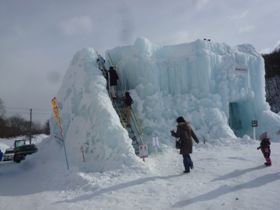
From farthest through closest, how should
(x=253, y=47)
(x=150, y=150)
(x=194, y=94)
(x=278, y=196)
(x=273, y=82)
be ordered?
(x=273, y=82) < (x=253, y=47) < (x=194, y=94) < (x=150, y=150) < (x=278, y=196)

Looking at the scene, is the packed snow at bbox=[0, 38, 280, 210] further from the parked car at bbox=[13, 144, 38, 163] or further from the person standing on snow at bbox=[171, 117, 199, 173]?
the parked car at bbox=[13, 144, 38, 163]

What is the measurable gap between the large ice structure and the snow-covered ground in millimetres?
1277

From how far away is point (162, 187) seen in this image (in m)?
5.92

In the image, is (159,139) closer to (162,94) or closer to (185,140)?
(162,94)

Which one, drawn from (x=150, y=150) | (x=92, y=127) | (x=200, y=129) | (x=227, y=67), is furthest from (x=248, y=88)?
(x=92, y=127)

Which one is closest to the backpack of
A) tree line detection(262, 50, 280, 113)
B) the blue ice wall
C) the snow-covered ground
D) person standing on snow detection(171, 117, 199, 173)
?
the blue ice wall

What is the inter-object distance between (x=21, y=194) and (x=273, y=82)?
129ft

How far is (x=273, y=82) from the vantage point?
37.8 metres

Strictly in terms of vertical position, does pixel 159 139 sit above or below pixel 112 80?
below

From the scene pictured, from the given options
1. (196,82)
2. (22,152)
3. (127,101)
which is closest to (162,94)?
(196,82)

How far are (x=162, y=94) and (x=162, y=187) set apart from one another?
760 centimetres

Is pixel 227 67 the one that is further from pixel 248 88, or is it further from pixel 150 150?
pixel 150 150

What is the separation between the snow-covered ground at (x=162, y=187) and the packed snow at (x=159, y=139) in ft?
0.08

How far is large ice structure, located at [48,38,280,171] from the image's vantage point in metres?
9.39
